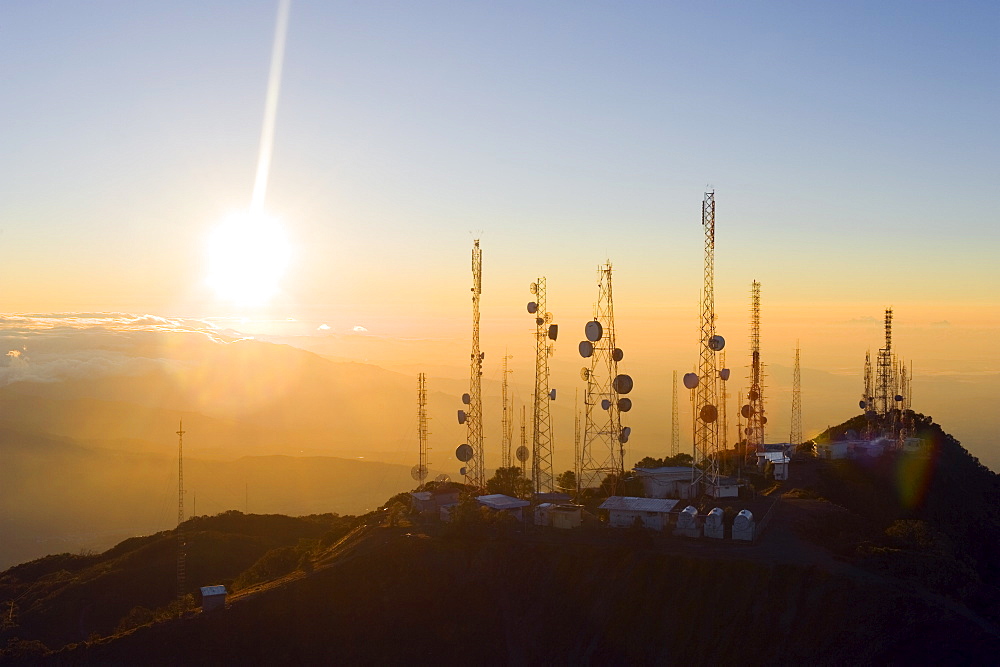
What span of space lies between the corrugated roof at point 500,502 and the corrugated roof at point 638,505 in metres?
4.83

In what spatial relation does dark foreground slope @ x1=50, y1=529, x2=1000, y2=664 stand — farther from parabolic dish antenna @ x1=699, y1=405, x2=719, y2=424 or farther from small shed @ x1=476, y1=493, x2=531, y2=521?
parabolic dish antenna @ x1=699, y1=405, x2=719, y2=424

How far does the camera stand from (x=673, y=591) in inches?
1339

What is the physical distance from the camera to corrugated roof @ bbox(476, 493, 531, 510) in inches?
1761

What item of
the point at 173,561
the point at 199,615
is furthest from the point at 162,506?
the point at 199,615

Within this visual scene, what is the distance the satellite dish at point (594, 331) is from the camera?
155 feet

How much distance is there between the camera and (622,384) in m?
47.9

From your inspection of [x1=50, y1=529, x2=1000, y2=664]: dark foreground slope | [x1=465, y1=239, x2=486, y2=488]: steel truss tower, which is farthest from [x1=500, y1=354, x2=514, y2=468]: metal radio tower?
[x1=50, y1=529, x2=1000, y2=664]: dark foreground slope

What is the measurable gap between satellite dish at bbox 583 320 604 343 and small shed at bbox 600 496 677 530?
30.2ft

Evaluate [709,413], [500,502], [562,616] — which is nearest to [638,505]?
[500,502]

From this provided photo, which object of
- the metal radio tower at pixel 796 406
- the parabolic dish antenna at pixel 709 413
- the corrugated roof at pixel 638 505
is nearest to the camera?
the corrugated roof at pixel 638 505

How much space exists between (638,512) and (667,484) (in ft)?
28.7

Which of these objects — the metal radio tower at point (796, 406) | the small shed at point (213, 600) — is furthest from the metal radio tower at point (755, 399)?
the small shed at point (213, 600)

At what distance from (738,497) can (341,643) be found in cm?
2485

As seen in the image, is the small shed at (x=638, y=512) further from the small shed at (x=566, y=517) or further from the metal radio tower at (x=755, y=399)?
the metal radio tower at (x=755, y=399)
